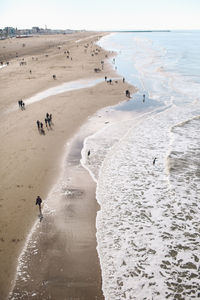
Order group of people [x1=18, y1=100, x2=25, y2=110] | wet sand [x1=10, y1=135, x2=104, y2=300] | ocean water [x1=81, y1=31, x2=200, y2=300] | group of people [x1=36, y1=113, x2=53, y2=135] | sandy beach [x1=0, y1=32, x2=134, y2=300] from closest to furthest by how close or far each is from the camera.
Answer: wet sand [x1=10, y1=135, x2=104, y2=300]
ocean water [x1=81, y1=31, x2=200, y2=300]
sandy beach [x1=0, y1=32, x2=134, y2=300]
group of people [x1=36, y1=113, x2=53, y2=135]
group of people [x1=18, y1=100, x2=25, y2=110]

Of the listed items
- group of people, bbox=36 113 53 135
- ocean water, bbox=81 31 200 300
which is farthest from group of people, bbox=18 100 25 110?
ocean water, bbox=81 31 200 300

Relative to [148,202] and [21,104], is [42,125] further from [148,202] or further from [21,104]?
[148,202]

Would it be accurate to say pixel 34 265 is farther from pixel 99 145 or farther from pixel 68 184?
pixel 99 145

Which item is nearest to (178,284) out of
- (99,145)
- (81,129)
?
(99,145)

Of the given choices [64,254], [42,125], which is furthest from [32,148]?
[64,254]

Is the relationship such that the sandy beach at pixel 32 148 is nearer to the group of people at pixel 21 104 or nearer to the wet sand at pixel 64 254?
the wet sand at pixel 64 254

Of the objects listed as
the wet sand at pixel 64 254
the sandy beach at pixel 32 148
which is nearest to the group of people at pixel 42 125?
the sandy beach at pixel 32 148

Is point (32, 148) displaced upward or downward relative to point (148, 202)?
upward

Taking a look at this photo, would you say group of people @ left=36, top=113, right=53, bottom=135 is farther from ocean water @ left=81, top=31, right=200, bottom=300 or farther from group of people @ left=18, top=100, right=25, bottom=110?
group of people @ left=18, top=100, right=25, bottom=110
